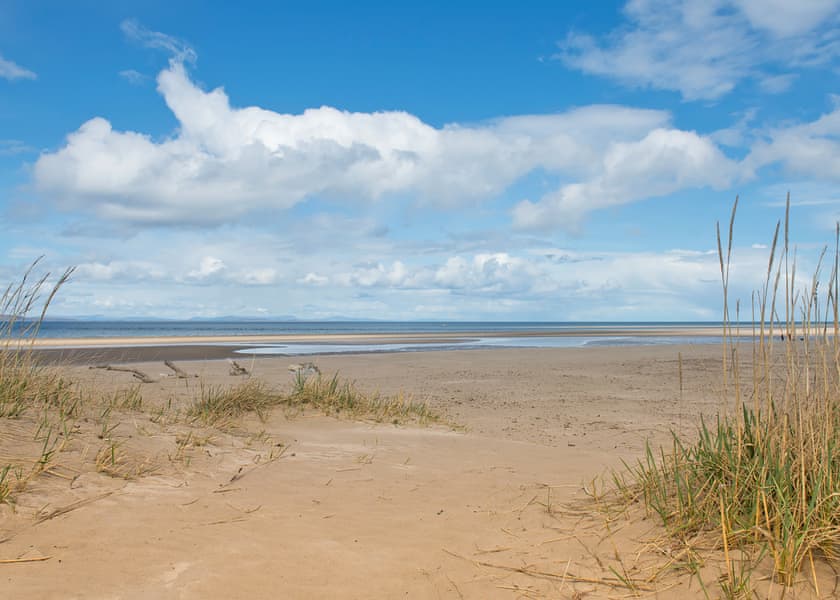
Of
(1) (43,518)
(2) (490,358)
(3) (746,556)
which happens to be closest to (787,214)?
(3) (746,556)

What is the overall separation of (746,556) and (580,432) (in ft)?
18.5

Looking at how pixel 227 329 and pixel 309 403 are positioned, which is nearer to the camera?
pixel 309 403

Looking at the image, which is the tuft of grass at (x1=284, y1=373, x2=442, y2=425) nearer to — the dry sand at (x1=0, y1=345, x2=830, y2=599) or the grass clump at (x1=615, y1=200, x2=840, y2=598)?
the dry sand at (x1=0, y1=345, x2=830, y2=599)

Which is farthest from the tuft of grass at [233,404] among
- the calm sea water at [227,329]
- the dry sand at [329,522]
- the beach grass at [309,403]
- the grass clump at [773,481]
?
the calm sea water at [227,329]

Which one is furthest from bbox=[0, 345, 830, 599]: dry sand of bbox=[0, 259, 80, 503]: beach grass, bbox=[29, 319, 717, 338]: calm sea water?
bbox=[29, 319, 717, 338]: calm sea water

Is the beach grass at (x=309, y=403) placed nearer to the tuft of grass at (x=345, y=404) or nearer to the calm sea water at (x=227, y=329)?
the tuft of grass at (x=345, y=404)

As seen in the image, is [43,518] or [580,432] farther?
[580,432]

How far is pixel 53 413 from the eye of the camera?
18.8 feet

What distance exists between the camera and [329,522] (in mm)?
4113

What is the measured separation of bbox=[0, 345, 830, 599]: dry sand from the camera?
10.3 feet

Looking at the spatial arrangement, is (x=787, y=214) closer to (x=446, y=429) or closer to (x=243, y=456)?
(x=243, y=456)

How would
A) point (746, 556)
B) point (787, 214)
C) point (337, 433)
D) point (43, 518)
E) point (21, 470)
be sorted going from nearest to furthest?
point (746, 556) → point (787, 214) → point (43, 518) → point (21, 470) → point (337, 433)

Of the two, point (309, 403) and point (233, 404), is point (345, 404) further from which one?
point (233, 404)

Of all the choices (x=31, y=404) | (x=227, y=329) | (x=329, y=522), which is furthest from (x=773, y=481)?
(x=227, y=329)
